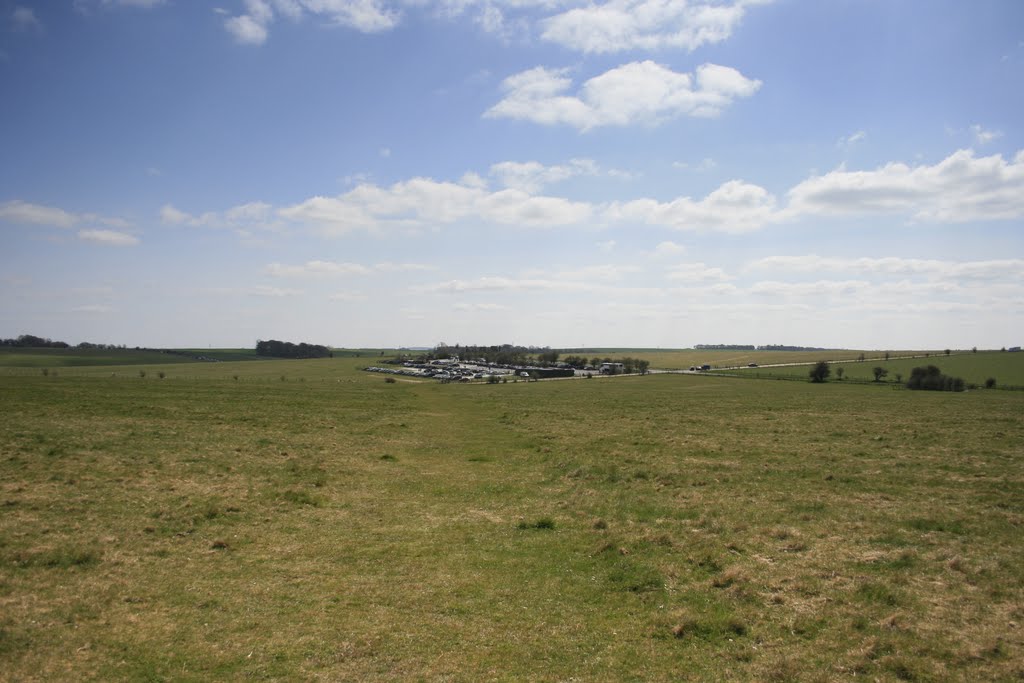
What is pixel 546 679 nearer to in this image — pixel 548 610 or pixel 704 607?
pixel 548 610

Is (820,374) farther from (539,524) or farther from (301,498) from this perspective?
(301,498)

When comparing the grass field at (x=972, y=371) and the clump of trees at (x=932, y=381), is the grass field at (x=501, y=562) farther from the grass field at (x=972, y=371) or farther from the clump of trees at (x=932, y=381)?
the grass field at (x=972, y=371)

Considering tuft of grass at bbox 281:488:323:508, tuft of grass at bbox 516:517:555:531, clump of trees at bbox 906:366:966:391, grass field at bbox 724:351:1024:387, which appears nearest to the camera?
tuft of grass at bbox 516:517:555:531

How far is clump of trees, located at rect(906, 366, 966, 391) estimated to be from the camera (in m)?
96.6

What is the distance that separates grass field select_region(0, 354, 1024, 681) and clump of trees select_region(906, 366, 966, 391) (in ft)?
276

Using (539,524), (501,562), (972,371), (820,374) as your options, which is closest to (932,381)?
(820,374)

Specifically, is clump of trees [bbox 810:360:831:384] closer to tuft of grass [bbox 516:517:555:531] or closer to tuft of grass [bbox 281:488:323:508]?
tuft of grass [bbox 516:517:555:531]

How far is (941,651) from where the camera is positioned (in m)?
8.97

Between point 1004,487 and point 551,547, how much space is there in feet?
63.4

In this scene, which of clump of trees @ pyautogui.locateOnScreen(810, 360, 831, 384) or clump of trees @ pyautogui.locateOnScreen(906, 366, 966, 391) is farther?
→ clump of trees @ pyautogui.locateOnScreen(810, 360, 831, 384)

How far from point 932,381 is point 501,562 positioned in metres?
115

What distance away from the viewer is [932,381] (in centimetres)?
9875

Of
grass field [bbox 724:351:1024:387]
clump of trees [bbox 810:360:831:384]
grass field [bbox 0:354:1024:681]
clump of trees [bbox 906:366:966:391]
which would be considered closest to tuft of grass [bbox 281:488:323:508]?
grass field [bbox 0:354:1024:681]

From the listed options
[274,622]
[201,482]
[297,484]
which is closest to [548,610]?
[274,622]
